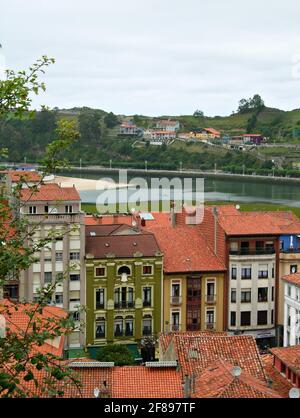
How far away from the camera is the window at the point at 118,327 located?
1085 inches

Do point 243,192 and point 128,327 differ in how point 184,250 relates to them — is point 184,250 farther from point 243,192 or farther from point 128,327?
point 243,192

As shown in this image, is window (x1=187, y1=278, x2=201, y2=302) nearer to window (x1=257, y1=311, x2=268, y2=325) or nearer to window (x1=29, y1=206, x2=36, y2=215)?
window (x1=257, y1=311, x2=268, y2=325)

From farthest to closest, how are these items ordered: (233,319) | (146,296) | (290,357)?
(233,319)
(146,296)
(290,357)

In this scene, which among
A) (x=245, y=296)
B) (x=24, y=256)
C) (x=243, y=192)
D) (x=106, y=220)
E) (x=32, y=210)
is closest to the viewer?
(x=24, y=256)

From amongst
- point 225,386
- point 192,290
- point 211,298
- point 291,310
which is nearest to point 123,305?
point 192,290

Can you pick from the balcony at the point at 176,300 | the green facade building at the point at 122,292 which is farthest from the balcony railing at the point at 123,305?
the balcony at the point at 176,300

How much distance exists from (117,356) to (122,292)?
562cm

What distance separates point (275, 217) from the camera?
3109 cm

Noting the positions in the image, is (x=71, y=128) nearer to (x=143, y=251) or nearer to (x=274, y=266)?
(x=143, y=251)

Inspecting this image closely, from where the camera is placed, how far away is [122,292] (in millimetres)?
27703

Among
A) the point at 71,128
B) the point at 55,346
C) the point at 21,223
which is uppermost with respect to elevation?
the point at 71,128

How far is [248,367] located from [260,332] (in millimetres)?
12632
